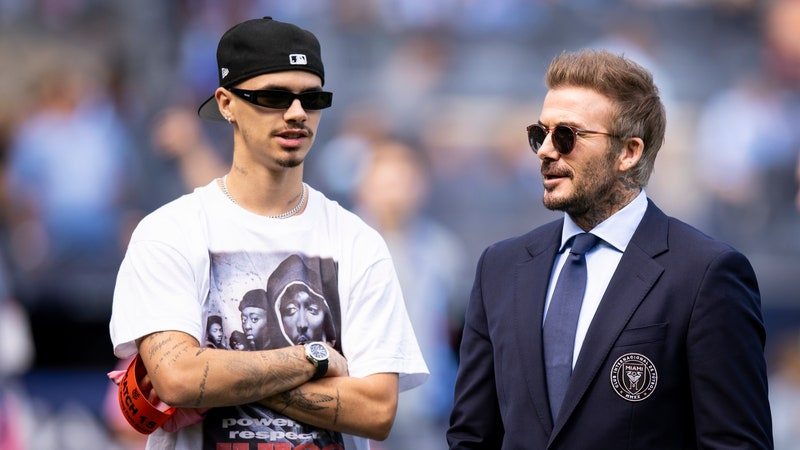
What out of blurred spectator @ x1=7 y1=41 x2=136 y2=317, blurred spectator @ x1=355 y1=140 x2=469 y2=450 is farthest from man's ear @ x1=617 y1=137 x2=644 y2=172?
blurred spectator @ x1=7 y1=41 x2=136 y2=317

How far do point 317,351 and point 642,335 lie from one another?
90cm

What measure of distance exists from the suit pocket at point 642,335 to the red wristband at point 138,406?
1261mm

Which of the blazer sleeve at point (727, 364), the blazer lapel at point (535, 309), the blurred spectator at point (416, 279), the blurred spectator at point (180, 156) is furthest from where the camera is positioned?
the blurred spectator at point (180, 156)

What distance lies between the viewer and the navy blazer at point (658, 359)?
A: 12.3ft

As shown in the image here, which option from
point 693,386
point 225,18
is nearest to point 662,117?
point 693,386

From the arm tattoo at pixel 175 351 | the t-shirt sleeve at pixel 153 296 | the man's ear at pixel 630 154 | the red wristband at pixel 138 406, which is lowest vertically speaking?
the red wristband at pixel 138 406

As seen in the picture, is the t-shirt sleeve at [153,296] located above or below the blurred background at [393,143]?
below

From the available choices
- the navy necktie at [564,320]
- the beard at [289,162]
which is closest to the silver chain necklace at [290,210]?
the beard at [289,162]

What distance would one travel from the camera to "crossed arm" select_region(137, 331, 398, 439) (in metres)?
3.79

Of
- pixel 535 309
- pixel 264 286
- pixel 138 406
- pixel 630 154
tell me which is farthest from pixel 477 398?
pixel 138 406

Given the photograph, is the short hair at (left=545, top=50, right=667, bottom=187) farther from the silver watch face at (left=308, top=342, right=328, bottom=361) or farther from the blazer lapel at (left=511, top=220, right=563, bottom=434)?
the silver watch face at (left=308, top=342, right=328, bottom=361)

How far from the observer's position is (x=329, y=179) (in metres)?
11.1

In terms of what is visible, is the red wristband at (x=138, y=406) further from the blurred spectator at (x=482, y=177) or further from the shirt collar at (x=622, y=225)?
the blurred spectator at (x=482, y=177)

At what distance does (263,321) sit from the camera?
13.1ft
